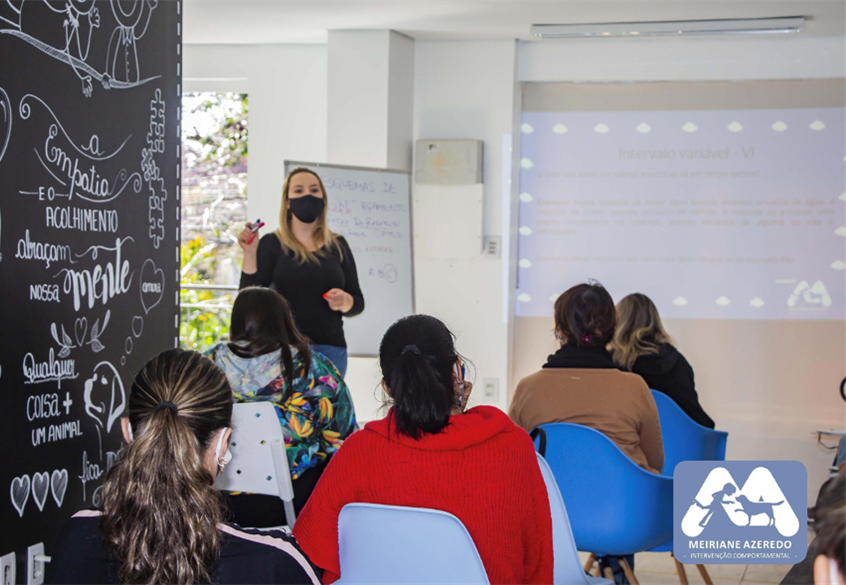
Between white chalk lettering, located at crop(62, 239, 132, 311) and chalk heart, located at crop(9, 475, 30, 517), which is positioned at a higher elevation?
white chalk lettering, located at crop(62, 239, 132, 311)

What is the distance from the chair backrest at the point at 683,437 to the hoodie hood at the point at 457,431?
67.7 inches

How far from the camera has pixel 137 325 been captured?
7.77ft

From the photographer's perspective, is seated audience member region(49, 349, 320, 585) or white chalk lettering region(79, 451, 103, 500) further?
white chalk lettering region(79, 451, 103, 500)

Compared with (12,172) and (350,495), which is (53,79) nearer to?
(12,172)

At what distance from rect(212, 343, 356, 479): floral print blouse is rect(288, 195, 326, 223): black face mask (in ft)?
4.62

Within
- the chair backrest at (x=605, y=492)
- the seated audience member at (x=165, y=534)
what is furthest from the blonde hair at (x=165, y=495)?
the chair backrest at (x=605, y=492)

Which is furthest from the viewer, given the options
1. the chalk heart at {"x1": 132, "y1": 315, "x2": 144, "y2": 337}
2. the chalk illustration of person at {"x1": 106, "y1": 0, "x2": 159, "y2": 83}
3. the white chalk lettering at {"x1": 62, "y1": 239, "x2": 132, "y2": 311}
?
the chalk heart at {"x1": 132, "y1": 315, "x2": 144, "y2": 337}

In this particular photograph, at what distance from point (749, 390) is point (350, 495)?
4044 mm

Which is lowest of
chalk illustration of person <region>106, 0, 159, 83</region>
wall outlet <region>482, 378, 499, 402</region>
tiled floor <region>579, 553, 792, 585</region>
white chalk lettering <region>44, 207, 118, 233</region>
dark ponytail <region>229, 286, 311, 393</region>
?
tiled floor <region>579, 553, 792, 585</region>

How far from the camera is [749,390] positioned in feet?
16.6

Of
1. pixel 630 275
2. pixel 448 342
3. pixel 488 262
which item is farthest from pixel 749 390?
pixel 448 342

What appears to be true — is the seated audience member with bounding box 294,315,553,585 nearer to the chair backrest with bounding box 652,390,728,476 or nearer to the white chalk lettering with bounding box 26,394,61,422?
the white chalk lettering with bounding box 26,394,61,422

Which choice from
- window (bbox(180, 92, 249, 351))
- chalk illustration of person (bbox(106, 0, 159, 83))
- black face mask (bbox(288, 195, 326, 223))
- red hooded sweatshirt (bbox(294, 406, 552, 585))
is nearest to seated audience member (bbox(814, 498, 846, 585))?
red hooded sweatshirt (bbox(294, 406, 552, 585))

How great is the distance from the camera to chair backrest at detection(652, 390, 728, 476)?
127 inches
